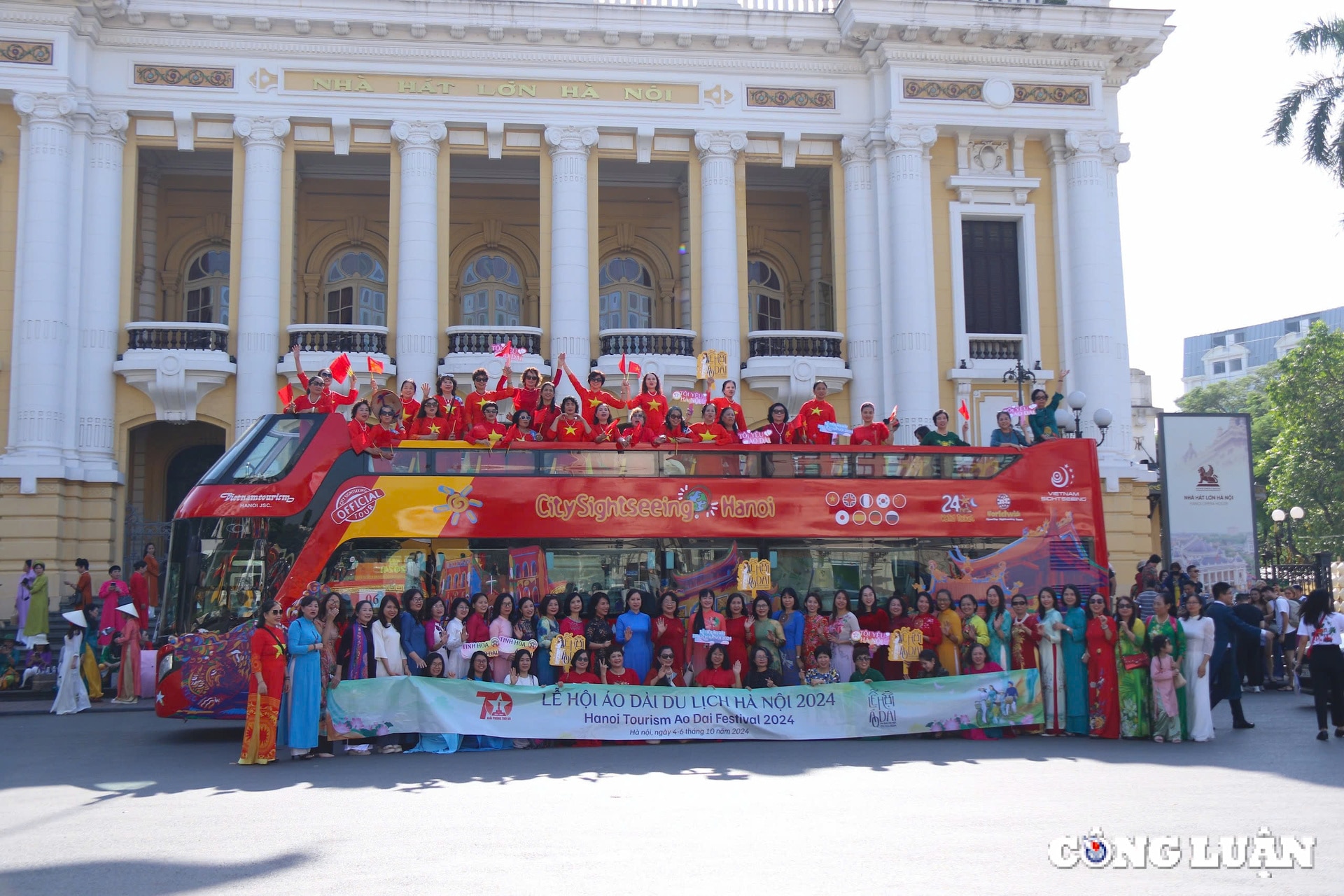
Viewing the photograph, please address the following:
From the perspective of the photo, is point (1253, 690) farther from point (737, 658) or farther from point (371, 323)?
point (371, 323)

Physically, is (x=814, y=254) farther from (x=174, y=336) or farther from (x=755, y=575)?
(x=755, y=575)

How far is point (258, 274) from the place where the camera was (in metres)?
24.2

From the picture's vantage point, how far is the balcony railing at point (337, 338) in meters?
24.3

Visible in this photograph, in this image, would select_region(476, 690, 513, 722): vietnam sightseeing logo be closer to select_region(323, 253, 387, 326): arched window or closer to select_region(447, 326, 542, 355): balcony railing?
select_region(447, 326, 542, 355): balcony railing

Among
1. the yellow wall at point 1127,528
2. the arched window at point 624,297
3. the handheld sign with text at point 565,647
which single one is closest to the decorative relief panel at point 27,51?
the arched window at point 624,297

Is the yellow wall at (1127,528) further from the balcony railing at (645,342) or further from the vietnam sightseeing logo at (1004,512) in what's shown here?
the vietnam sightseeing logo at (1004,512)

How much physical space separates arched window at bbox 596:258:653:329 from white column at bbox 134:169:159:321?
10.0m

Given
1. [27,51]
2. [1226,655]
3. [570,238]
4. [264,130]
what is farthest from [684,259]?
[1226,655]

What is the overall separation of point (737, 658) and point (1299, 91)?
2275cm

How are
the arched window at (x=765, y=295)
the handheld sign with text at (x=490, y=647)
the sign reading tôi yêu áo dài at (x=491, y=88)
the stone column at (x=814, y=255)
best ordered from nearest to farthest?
the handheld sign with text at (x=490, y=647) < the sign reading tôi yêu áo dài at (x=491, y=88) < the stone column at (x=814, y=255) < the arched window at (x=765, y=295)

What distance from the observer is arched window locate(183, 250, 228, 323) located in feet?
90.0

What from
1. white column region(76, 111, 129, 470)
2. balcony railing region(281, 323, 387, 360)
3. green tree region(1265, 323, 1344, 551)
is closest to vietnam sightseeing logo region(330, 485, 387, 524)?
balcony railing region(281, 323, 387, 360)

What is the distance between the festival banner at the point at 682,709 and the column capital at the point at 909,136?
14.8 meters

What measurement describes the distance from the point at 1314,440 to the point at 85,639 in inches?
1629
